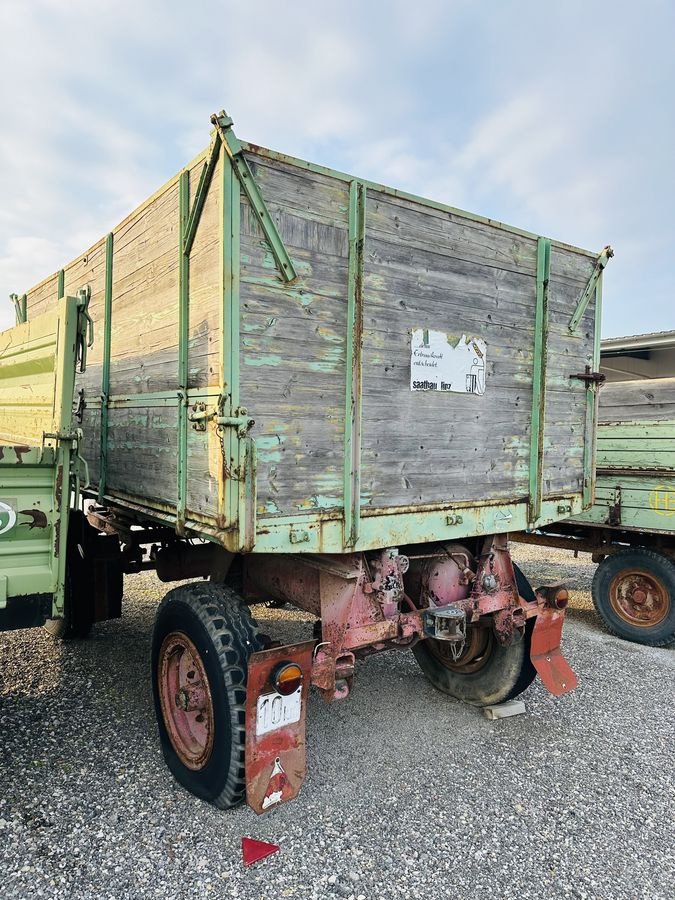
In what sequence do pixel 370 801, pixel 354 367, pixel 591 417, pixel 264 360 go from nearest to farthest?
pixel 264 360 → pixel 354 367 → pixel 370 801 → pixel 591 417

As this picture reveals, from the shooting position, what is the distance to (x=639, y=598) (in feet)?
19.6

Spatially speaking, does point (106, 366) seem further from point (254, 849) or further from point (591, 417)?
point (591, 417)

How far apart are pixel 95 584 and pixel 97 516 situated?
569 millimetres

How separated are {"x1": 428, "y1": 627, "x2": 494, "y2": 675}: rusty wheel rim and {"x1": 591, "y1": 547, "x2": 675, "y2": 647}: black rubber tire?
251 centimetres

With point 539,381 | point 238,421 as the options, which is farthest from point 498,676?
point 238,421

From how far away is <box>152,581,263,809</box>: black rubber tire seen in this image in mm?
2842

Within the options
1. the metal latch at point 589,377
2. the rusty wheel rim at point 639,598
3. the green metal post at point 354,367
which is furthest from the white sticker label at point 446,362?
the rusty wheel rim at point 639,598

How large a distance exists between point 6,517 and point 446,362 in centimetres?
238

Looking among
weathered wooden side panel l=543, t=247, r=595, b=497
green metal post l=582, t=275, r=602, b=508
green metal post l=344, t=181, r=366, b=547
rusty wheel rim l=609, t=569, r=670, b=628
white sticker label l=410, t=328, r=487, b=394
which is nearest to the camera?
green metal post l=344, t=181, r=366, b=547

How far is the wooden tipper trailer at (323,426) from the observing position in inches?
106

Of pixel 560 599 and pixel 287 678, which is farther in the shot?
pixel 560 599

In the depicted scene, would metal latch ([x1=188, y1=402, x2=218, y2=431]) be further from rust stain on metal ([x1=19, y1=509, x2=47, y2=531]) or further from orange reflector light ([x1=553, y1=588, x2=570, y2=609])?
orange reflector light ([x1=553, y1=588, x2=570, y2=609])

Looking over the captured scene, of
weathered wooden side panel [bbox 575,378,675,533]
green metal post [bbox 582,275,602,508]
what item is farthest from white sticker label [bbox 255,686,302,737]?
weathered wooden side panel [bbox 575,378,675,533]

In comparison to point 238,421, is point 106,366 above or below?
above
